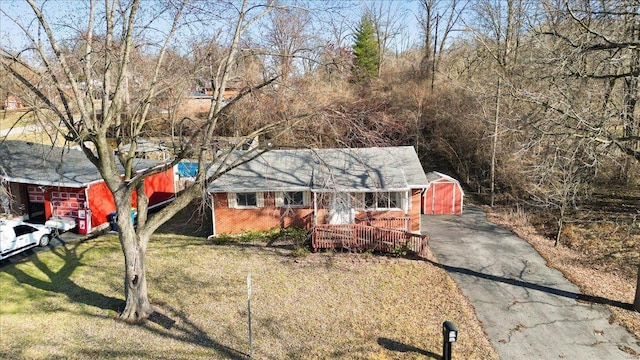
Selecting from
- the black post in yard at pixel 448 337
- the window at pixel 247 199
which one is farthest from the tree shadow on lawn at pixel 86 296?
the window at pixel 247 199

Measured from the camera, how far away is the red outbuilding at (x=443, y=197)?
21.5 meters

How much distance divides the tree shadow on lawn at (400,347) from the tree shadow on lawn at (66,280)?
24.2ft

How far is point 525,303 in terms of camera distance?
1230cm

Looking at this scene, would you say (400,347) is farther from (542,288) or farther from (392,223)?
(392,223)

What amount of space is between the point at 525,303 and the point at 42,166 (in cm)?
2013

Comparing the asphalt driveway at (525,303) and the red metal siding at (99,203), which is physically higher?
the red metal siding at (99,203)

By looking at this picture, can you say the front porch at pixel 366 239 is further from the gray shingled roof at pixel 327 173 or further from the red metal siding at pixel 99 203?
the red metal siding at pixel 99 203

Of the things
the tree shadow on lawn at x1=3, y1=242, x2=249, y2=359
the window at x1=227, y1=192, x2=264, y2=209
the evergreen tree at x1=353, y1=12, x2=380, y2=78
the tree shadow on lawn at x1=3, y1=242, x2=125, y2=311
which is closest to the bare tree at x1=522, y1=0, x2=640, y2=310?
the tree shadow on lawn at x1=3, y1=242, x2=249, y2=359

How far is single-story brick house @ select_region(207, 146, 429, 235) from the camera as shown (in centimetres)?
1780

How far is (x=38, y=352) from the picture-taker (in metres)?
9.86

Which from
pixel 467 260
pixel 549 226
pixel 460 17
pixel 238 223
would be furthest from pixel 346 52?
pixel 460 17

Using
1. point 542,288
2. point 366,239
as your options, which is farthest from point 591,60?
point 366,239

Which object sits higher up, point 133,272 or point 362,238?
point 133,272

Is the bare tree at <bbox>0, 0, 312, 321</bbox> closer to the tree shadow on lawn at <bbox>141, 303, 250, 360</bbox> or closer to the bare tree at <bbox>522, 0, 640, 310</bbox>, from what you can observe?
the tree shadow on lawn at <bbox>141, 303, 250, 360</bbox>
